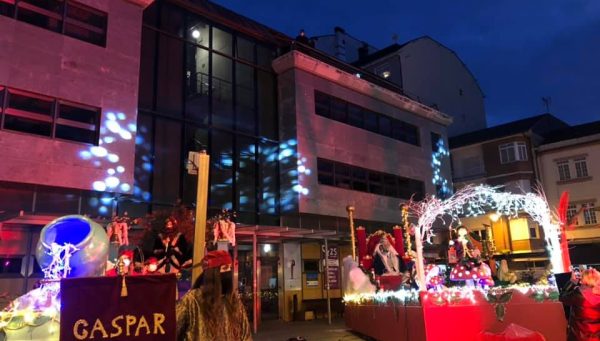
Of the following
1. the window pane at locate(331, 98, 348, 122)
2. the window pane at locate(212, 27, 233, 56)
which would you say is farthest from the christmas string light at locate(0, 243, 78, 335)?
the window pane at locate(331, 98, 348, 122)

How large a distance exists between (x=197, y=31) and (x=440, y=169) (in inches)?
645

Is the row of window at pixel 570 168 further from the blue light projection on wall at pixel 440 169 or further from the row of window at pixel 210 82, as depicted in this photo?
the row of window at pixel 210 82

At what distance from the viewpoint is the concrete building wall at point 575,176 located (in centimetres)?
3033

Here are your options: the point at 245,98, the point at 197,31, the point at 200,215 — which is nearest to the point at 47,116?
the point at 197,31

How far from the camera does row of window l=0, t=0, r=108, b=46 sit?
1415 cm

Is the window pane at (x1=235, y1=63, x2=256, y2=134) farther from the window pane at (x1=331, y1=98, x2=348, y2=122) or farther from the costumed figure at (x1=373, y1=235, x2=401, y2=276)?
the costumed figure at (x1=373, y1=235, x2=401, y2=276)

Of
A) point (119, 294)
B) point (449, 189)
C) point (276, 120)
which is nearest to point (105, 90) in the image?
point (276, 120)

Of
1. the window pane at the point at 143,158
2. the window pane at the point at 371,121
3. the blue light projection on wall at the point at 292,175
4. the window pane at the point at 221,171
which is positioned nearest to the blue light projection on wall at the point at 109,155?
the window pane at the point at 143,158

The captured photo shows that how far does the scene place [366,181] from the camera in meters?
23.7

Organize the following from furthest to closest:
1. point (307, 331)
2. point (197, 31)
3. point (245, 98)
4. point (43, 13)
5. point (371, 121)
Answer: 1. point (371, 121)
2. point (245, 98)
3. point (197, 31)
4. point (307, 331)
5. point (43, 13)

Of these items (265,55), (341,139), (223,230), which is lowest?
(223,230)

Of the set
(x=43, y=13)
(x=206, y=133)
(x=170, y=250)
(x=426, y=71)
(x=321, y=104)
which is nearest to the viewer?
(x=170, y=250)

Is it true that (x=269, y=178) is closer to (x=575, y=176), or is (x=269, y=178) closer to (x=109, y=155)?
(x=109, y=155)

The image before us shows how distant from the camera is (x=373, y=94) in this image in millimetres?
25188
